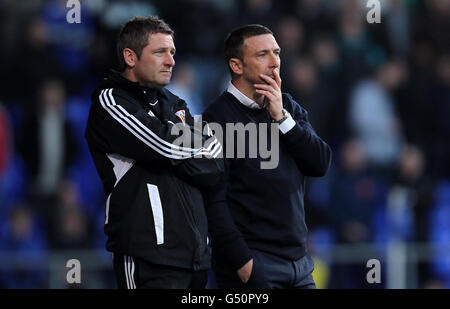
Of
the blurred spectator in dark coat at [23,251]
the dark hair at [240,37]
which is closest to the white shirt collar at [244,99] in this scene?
the dark hair at [240,37]

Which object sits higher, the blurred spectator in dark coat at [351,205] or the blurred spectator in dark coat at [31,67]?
the blurred spectator in dark coat at [31,67]

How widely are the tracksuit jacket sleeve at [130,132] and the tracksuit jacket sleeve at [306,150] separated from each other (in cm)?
48

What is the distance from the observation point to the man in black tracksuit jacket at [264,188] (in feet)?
14.9

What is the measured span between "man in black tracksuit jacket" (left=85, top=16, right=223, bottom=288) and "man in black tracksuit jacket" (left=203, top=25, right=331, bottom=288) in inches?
10.9

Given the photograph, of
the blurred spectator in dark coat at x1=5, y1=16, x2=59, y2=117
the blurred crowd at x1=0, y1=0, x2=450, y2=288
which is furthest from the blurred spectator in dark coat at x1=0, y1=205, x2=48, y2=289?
the blurred spectator in dark coat at x1=5, y1=16, x2=59, y2=117

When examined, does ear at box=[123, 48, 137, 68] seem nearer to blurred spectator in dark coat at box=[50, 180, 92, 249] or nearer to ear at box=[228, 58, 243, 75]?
ear at box=[228, 58, 243, 75]

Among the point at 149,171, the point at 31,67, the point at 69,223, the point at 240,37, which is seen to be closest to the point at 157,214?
the point at 149,171

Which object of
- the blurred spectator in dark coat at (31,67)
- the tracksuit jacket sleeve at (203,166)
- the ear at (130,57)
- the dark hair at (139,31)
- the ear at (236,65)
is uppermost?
the blurred spectator in dark coat at (31,67)

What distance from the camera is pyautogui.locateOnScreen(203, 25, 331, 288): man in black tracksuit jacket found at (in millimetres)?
4543

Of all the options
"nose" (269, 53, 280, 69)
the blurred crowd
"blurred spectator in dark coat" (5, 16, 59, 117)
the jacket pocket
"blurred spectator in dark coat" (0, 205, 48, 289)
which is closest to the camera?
the jacket pocket

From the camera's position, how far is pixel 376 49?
33.1 feet

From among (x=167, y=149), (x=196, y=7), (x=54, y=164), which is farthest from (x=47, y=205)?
(x=167, y=149)

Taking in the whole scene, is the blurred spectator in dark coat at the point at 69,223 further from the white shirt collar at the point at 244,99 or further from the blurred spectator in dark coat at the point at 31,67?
the white shirt collar at the point at 244,99

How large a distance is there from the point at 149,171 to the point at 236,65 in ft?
2.91
